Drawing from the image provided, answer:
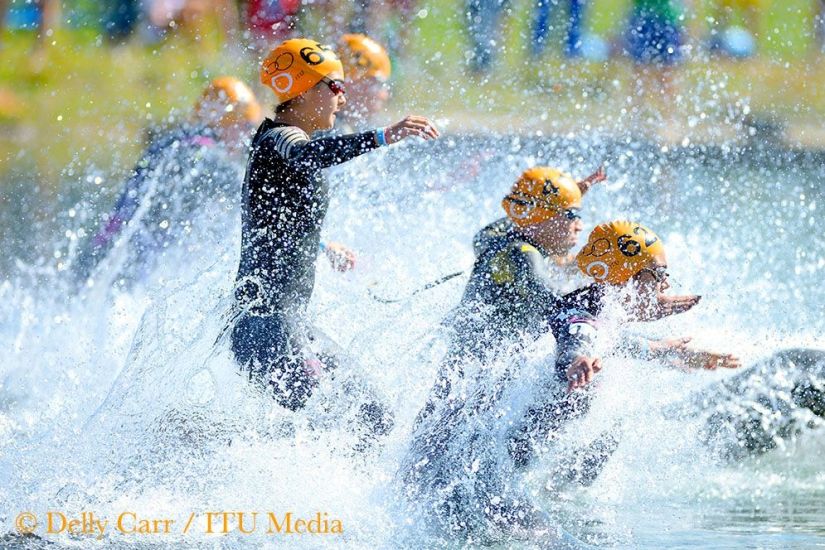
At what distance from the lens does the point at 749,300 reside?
9.65 meters

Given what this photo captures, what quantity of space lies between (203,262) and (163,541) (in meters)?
3.85

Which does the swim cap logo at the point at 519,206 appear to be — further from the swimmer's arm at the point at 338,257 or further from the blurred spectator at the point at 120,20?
the blurred spectator at the point at 120,20

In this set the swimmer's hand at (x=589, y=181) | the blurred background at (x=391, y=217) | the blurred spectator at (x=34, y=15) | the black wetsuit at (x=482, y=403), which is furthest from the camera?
the blurred spectator at (x=34, y=15)

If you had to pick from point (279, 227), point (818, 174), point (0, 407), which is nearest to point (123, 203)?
point (0, 407)

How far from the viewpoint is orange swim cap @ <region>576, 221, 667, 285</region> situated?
5672 mm

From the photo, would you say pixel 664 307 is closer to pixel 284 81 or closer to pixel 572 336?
pixel 572 336

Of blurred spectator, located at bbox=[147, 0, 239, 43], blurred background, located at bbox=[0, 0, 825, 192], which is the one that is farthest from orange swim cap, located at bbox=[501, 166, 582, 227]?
blurred spectator, located at bbox=[147, 0, 239, 43]

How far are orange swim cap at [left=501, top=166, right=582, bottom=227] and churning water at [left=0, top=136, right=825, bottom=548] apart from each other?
65 cm

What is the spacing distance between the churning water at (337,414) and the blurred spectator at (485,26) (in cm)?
361

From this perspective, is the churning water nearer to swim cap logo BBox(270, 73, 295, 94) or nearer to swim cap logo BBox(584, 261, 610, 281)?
swim cap logo BBox(584, 261, 610, 281)

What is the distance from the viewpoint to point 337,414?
5469 mm

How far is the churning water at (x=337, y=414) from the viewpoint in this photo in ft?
17.2

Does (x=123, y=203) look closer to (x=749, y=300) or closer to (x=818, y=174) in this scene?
(x=749, y=300)

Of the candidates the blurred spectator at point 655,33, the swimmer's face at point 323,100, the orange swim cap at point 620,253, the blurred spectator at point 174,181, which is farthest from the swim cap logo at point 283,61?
the blurred spectator at point 655,33
